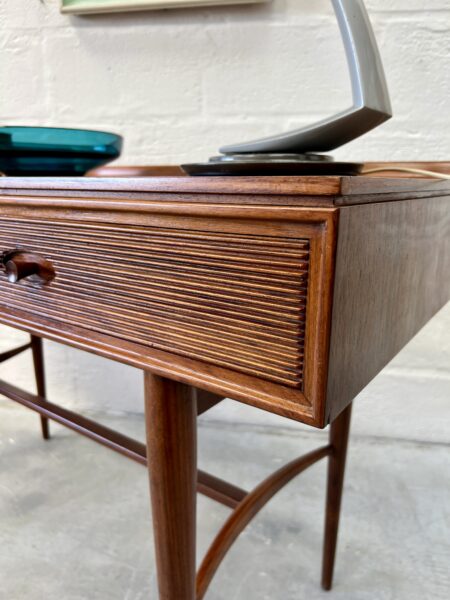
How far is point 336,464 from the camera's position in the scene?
0.74 m

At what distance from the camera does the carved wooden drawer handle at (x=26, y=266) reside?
1.51ft

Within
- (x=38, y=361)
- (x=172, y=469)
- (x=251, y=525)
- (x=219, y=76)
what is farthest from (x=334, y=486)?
(x=219, y=76)

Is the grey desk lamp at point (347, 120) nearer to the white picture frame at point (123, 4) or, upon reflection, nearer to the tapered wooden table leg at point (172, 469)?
the tapered wooden table leg at point (172, 469)

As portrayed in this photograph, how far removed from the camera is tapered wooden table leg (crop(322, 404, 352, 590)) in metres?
0.74

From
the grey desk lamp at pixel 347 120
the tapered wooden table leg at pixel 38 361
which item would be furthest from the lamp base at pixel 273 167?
the tapered wooden table leg at pixel 38 361

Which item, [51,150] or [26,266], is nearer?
[26,266]

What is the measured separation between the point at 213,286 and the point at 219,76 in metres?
0.83

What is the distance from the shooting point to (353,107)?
438 mm

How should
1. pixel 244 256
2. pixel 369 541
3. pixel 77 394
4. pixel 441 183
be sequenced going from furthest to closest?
1. pixel 77 394
2. pixel 369 541
3. pixel 441 183
4. pixel 244 256

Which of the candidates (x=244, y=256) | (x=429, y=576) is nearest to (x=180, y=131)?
(x=244, y=256)

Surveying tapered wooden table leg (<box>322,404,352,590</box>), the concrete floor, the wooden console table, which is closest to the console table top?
the wooden console table

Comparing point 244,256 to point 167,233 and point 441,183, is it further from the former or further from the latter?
point 441,183

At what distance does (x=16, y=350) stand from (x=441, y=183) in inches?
36.7

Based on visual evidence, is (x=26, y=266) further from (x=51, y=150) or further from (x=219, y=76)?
(x=219, y=76)
